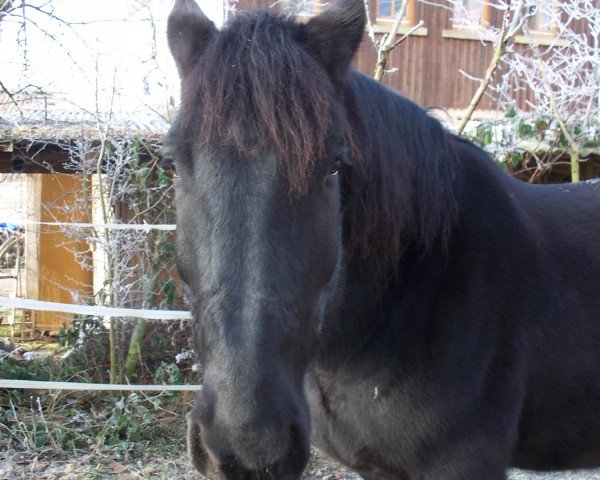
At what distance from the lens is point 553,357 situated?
2.52 meters

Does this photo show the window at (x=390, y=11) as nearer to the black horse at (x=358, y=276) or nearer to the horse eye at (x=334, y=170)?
the black horse at (x=358, y=276)

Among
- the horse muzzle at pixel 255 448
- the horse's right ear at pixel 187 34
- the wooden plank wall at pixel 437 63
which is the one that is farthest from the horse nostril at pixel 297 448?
the wooden plank wall at pixel 437 63

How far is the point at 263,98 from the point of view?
1.88 meters

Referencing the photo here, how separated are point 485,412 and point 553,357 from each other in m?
0.43

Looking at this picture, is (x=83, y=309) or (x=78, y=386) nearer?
(x=83, y=309)

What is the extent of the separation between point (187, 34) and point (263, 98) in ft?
1.92

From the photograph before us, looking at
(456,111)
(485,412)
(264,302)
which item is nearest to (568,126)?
(456,111)

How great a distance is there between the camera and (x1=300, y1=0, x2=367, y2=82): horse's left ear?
7.20 ft

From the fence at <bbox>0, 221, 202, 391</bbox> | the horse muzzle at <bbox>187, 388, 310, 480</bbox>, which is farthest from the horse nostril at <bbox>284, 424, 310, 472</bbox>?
the fence at <bbox>0, 221, 202, 391</bbox>

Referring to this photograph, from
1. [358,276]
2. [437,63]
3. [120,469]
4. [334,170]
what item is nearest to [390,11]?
[437,63]

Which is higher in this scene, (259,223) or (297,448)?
(259,223)

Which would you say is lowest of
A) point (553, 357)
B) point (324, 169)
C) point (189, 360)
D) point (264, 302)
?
point (189, 360)

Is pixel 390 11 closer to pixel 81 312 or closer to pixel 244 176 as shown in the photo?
pixel 81 312

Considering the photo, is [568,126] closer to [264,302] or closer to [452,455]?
[452,455]
